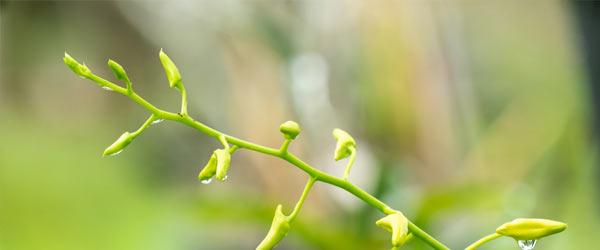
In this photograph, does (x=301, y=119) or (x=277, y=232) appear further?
(x=301, y=119)

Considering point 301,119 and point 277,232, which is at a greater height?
point 277,232

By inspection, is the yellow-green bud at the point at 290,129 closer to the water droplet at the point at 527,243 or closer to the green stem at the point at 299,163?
the green stem at the point at 299,163

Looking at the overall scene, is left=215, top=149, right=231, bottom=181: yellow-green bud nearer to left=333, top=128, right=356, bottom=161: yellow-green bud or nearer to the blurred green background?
left=333, top=128, right=356, bottom=161: yellow-green bud

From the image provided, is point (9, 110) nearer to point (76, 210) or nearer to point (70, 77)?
point (70, 77)

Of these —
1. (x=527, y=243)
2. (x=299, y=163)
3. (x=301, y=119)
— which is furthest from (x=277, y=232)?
(x=301, y=119)

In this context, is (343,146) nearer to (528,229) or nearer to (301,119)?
(528,229)

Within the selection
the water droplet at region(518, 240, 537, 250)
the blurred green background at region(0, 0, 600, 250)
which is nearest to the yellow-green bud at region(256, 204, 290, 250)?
the water droplet at region(518, 240, 537, 250)
